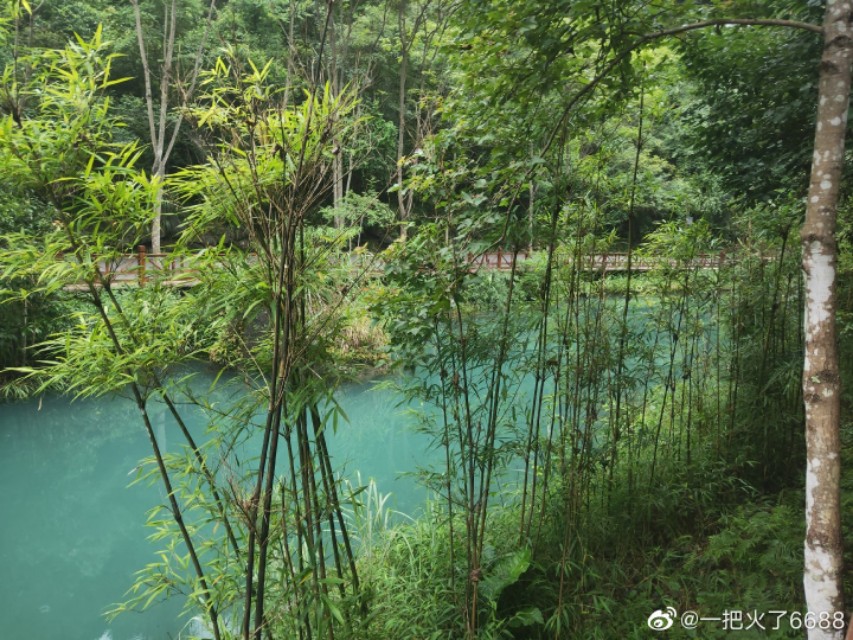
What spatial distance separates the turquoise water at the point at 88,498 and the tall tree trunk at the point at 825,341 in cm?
168

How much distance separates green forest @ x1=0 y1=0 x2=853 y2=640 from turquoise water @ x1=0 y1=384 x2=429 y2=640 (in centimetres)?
28

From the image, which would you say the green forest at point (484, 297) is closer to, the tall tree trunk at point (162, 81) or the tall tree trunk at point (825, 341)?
the tall tree trunk at point (825, 341)

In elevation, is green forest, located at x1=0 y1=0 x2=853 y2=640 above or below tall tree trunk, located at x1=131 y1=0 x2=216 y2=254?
below

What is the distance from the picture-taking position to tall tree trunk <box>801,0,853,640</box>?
104 centimetres

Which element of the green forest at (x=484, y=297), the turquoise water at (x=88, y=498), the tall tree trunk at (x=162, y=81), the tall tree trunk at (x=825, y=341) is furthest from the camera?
the tall tree trunk at (x=162, y=81)

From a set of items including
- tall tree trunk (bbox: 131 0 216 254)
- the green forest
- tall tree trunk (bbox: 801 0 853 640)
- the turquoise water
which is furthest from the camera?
tall tree trunk (bbox: 131 0 216 254)

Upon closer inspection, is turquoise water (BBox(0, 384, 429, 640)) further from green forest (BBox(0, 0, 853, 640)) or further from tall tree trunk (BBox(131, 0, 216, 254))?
tall tree trunk (BBox(131, 0, 216, 254))

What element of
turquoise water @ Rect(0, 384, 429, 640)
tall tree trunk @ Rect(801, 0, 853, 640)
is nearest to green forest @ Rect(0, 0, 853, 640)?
tall tree trunk @ Rect(801, 0, 853, 640)

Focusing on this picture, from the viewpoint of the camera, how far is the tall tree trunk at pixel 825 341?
104 centimetres

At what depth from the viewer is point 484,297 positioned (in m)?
1.95

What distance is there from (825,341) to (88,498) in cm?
530

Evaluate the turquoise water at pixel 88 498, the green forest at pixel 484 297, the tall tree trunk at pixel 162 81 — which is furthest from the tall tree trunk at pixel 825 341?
the tall tree trunk at pixel 162 81

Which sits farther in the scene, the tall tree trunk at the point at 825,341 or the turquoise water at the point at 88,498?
the turquoise water at the point at 88,498

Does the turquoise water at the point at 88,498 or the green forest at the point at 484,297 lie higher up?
the green forest at the point at 484,297
